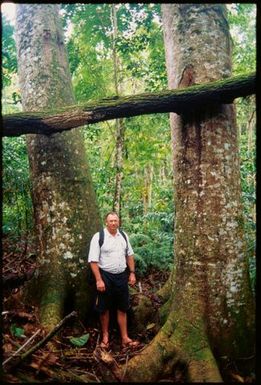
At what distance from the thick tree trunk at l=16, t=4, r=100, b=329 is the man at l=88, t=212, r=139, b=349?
0.44 meters

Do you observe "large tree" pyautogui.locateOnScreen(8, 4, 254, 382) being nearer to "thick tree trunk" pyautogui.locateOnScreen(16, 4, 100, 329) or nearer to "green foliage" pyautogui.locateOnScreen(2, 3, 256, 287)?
"thick tree trunk" pyautogui.locateOnScreen(16, 4, 100, 329)

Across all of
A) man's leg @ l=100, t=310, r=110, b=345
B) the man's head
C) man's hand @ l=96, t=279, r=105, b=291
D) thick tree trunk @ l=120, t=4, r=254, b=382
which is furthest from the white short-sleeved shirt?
thick tree trunk @ l=120, t=4, r=254, b=382

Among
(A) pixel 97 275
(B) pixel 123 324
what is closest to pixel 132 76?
(A) pixel 97 275

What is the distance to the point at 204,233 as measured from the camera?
192 inches

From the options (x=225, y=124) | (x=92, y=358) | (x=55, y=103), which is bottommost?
(x=92, y=358)

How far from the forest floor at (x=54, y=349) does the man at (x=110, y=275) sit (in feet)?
0.95

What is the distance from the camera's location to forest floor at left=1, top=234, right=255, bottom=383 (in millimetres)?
3955

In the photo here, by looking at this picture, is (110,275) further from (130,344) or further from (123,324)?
(130,344)

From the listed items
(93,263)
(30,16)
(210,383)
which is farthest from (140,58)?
(210,383)

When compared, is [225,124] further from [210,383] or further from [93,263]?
[210,383]

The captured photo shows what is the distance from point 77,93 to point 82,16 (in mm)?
2052

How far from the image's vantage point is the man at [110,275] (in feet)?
18.4

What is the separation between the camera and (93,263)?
5609mm

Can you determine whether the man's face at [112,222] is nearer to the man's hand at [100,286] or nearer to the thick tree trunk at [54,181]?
the thick tree trunk at [54,181]
